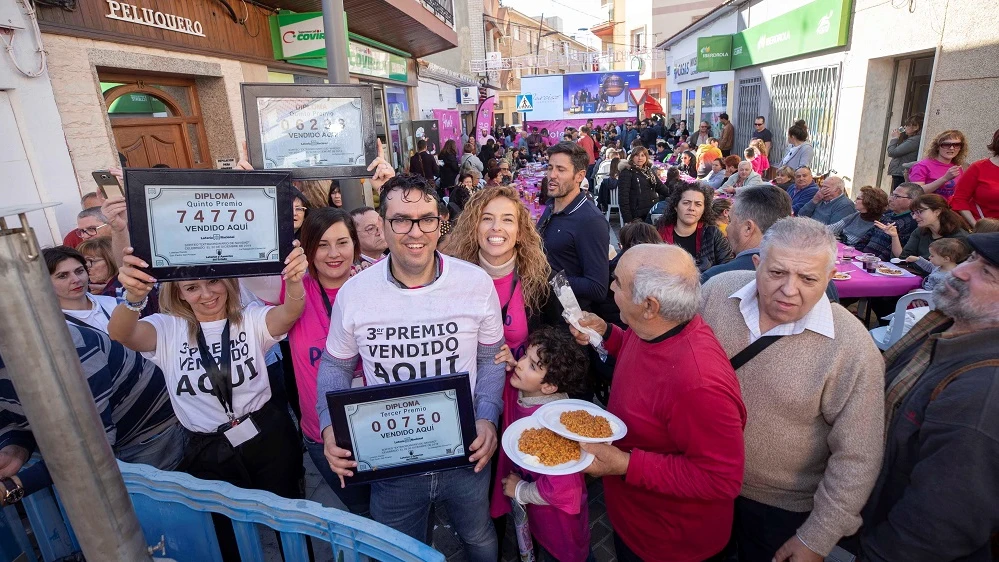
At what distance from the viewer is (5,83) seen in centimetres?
446

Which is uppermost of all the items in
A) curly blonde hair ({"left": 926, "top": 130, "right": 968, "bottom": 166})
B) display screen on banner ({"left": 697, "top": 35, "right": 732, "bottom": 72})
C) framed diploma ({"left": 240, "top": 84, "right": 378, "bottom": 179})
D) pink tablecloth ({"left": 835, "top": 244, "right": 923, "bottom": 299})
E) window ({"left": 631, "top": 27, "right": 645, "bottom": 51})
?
window ({"left": 631, "top": 27, "right": 645, "bottom": 51})

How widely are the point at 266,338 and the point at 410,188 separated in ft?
3.78

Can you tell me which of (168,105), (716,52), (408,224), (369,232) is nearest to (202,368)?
(408,224)

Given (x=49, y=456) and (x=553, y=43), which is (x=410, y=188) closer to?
(x=49, y=456)

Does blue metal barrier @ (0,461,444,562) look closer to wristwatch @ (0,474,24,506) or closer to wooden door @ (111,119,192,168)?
wristwatch @ (0,474,24,506)

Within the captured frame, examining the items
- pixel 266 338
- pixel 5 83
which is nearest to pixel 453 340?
pixel 266 338

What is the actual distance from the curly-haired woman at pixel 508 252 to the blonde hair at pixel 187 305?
4.16ft

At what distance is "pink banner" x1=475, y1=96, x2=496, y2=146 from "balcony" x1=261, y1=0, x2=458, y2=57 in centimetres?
751

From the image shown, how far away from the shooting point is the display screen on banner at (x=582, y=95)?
2906 centimetres

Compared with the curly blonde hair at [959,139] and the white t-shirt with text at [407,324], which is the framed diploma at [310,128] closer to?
the white t-shirt with text at [407,324]

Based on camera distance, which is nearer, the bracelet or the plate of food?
the bracelet

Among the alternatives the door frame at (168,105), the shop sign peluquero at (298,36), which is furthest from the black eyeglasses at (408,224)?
the shop sign peluquero at (298,36)

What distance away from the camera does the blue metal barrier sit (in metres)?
1.50

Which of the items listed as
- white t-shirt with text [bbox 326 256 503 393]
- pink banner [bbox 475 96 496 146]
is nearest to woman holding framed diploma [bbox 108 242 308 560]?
white t-shirt with text [bbox 326 256 503 393]
